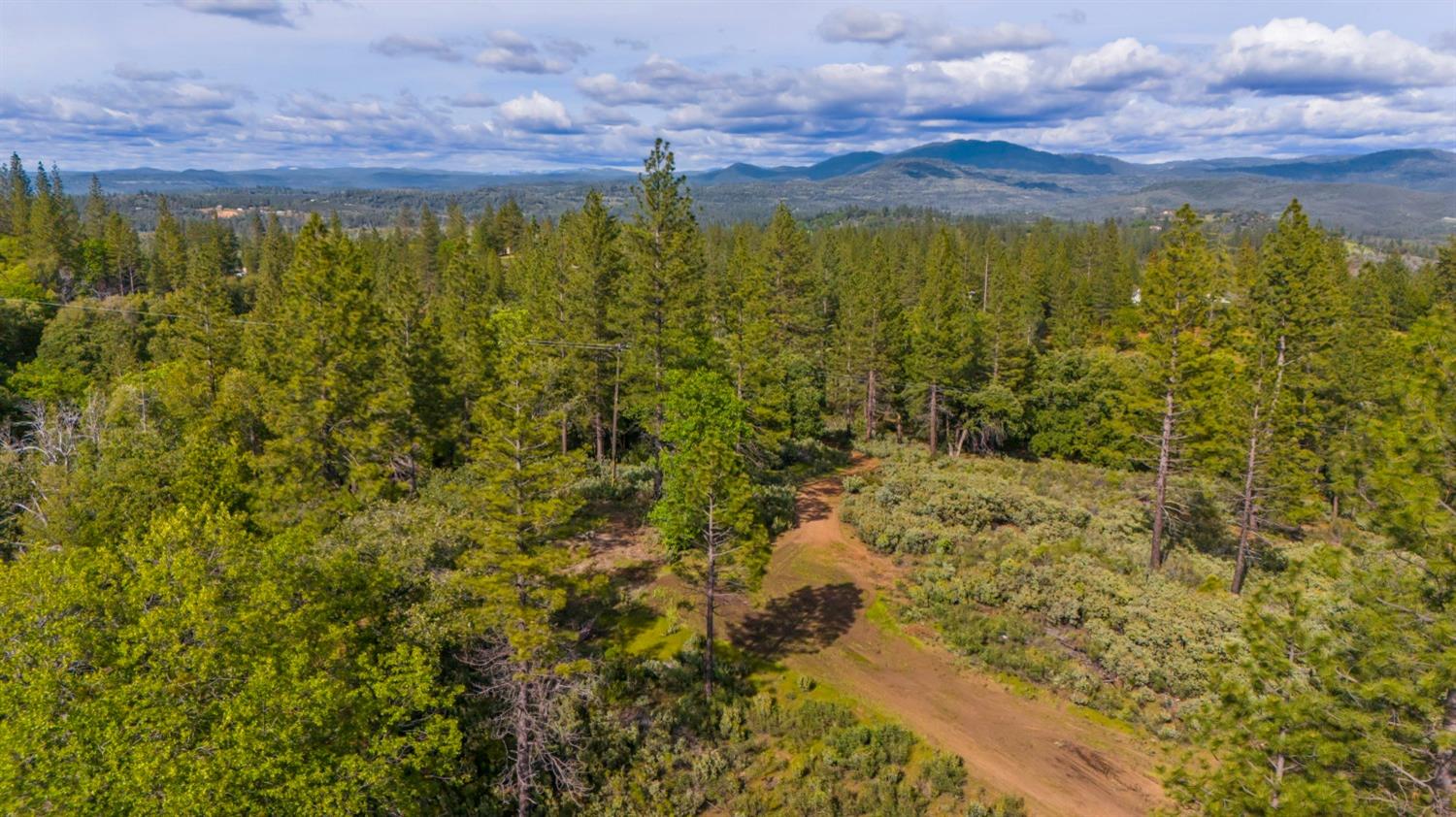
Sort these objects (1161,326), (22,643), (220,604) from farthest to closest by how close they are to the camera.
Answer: (1161,326) < (220,604) < (22,643)

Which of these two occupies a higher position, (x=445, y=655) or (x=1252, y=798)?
(x=1252, y=798)

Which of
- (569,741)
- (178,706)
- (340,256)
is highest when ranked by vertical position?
(340,256)

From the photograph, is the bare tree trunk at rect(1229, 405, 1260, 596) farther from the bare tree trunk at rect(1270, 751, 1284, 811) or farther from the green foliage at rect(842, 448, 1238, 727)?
the bare tree trunk at rect(1270, 751, 1284, 811)

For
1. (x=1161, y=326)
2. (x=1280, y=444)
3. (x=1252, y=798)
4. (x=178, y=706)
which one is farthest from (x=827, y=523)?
(x=178, y=706)

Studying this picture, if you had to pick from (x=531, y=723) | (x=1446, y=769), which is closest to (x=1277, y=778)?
(x=1446, y=769)

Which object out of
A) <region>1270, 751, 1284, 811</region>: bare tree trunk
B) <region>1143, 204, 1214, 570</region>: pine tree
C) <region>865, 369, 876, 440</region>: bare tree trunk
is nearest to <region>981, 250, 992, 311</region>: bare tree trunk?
<region>865, 369, 876, 440</region>: bare tree trunk

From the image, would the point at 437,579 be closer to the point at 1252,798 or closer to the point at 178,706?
the point at 178,706

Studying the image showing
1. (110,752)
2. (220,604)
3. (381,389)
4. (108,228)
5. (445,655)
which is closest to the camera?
(110,752)

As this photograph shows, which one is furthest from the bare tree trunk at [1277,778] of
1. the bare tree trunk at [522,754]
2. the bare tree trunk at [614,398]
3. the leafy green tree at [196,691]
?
the bare tree trunk at [614,398]
